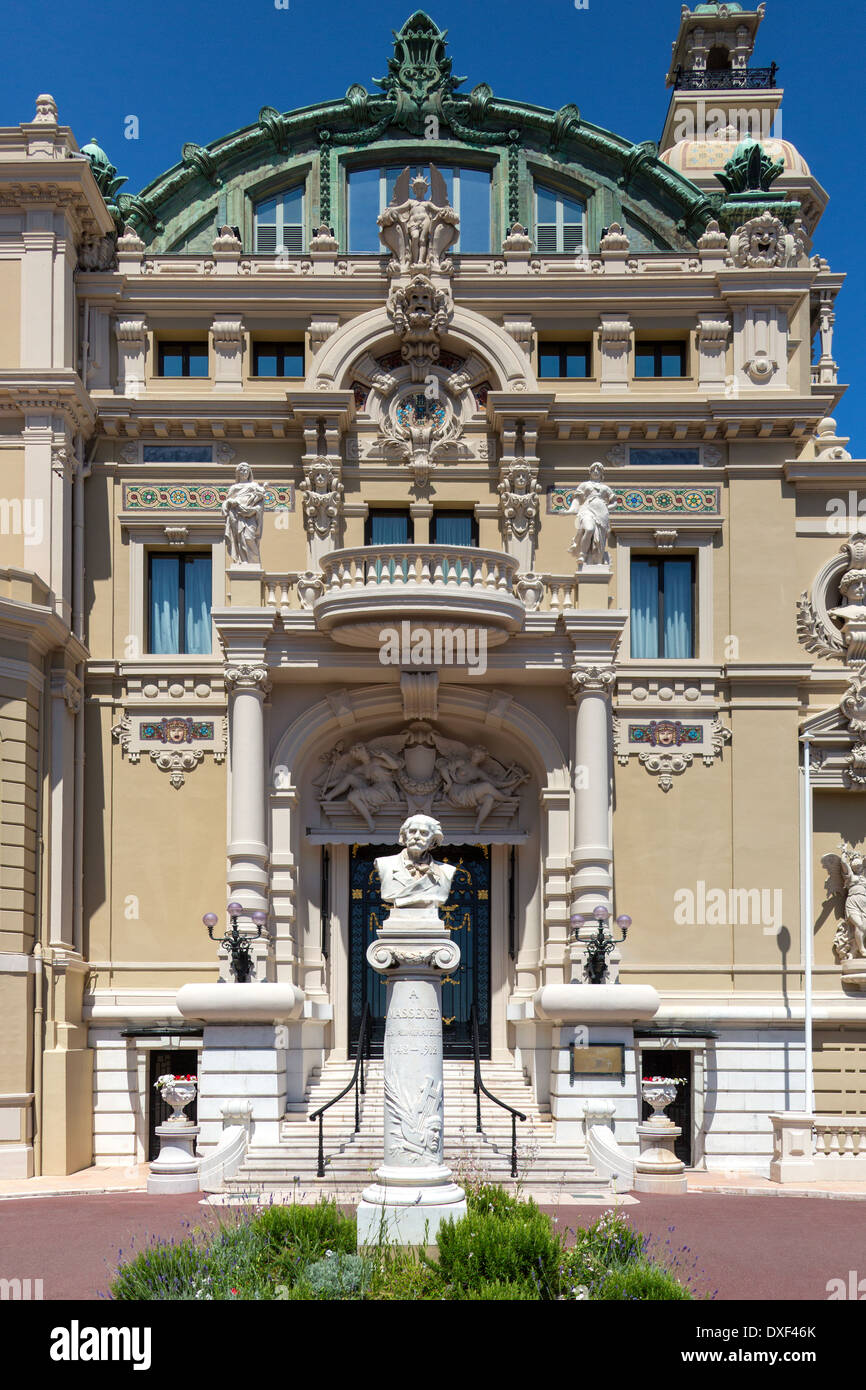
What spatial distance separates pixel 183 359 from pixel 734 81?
22.0 meters

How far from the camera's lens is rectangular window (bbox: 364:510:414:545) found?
1240 inches

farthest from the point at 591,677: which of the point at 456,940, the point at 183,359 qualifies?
the point at 183,359

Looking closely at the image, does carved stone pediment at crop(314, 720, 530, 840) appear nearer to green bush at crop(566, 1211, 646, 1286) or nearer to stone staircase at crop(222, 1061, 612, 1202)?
stone staircase at crop(222, 1061, 612, 1202)

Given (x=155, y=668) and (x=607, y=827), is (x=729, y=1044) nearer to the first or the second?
(x=607, y=827)

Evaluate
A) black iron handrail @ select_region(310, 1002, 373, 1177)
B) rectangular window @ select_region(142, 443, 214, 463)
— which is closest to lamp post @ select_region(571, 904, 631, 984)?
black iron handrail @ select_region(310, 1002, 373, 1177)

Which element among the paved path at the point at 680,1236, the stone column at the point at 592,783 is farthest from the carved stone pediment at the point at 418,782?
the paved path at the point at 680,1236

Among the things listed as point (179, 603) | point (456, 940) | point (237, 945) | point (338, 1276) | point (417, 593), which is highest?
point (179, 603)

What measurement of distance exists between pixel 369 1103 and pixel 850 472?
14.1m

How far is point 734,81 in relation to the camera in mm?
46344

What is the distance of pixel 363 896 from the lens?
3030 centimetres

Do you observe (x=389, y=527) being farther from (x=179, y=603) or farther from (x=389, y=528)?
(x=179, y=603)

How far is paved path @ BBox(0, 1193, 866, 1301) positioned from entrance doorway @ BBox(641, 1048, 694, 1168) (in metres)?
4.79

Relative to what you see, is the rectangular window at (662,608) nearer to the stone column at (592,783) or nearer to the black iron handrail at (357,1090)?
the stone column at (592,783)

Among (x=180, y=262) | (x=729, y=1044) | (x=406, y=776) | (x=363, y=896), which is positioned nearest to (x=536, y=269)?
(x=180, y=262)
